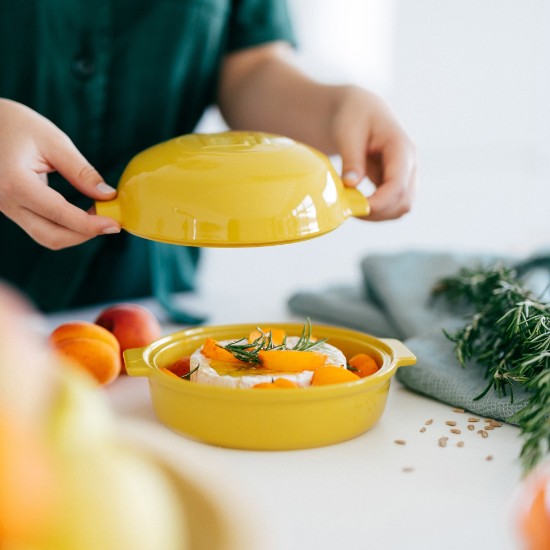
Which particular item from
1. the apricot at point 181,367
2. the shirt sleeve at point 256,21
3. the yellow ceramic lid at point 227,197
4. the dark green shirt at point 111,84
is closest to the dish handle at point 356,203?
the yellow ceramic lid at point 227,197

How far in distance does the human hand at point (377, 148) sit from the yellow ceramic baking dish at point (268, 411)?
30 centimetres

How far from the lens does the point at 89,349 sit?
88cm

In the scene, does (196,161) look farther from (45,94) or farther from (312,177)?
(45,94)

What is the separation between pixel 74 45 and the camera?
126cm

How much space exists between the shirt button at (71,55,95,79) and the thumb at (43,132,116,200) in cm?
47

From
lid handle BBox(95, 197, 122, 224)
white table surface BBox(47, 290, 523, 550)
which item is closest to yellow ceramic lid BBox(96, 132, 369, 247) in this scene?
lid handle BBox(95, 197, 122, 224)

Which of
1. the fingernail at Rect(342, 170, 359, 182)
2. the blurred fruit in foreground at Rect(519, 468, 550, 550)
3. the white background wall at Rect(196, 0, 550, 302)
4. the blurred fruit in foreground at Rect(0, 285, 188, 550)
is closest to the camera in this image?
the blurred fruit in foreground at Rect(0, 285, 188, 550)

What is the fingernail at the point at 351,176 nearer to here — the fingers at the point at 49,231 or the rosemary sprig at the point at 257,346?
the rosemary sprig at the point at 257,346

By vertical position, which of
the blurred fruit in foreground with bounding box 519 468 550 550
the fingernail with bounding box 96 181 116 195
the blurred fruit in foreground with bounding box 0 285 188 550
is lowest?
the fingernail with bounding box 96 181 116 195

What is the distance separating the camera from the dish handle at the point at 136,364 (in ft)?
2.54

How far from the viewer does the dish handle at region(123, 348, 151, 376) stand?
775 mm

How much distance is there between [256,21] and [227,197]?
74cm

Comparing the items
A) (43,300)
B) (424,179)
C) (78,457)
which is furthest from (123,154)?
(424,179)

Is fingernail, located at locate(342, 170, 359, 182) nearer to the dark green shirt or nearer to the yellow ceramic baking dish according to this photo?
the yellow ceramic baking dish
